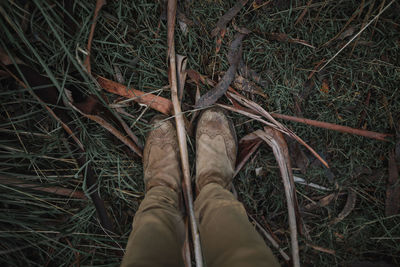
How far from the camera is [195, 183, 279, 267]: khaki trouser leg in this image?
29.2 inches

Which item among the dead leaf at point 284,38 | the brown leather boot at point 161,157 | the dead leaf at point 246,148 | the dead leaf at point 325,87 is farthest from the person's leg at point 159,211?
the dead leaf at point 325,87

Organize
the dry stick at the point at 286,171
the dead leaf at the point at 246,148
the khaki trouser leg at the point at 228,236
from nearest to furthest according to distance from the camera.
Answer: the khaki trouser leg at the point at 228,236
the dry stick at the point at 286,171
the dead leaf at the point at 246,148

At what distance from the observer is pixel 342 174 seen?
1568 mm

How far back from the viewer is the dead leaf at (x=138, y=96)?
1338 millimetres

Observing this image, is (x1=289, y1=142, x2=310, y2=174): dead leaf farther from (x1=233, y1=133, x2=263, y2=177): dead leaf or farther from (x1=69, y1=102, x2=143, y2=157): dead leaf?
(x1=69, y1=102, x2=143, y2=157): dead leaf

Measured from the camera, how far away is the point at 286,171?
1.32 m

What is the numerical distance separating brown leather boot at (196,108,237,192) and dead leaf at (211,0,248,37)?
0.60 metres

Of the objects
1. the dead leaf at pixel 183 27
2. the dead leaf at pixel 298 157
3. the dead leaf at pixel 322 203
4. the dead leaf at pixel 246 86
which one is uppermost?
the dead leaf at pixel 183 27

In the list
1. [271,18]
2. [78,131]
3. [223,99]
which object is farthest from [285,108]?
[78,131]

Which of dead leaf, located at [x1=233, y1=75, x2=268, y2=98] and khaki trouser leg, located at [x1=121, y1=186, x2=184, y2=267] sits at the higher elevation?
dead leaf, located at [x1=233, y1=75, x2=268, y2=98]

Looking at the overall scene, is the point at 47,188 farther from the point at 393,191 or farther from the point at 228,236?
the point at 393,191

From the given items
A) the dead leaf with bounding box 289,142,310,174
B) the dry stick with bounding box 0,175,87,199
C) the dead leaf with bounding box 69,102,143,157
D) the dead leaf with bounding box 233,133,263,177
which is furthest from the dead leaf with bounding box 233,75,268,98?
the dry stick with bounding box 0,175,87,199

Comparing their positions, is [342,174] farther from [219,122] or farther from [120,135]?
[120,135]

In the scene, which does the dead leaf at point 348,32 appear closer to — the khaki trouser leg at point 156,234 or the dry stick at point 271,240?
the dry stick at point 271,240
